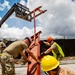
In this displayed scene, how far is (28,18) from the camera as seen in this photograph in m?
11.3

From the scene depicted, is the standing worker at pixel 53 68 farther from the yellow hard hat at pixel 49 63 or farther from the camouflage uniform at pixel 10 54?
the camouflage uniform at pixel 10 54

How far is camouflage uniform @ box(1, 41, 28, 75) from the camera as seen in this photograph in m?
7.56

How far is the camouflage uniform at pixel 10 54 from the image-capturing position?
7559 mm

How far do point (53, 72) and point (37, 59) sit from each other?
3.59 metres

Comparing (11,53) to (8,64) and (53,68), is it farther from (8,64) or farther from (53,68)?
(53,68)

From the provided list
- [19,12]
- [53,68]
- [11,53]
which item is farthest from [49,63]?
[19,12]

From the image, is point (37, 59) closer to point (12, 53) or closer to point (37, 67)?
point (37, 67)

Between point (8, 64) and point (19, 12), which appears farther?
point (19, 12)

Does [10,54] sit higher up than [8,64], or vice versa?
[10,54]

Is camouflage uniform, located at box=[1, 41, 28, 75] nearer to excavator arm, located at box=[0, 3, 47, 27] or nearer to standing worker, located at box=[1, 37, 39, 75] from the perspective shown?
standing worker, located at box=[1, 37, 39, 75]

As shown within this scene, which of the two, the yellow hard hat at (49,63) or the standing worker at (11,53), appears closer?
the yellow hard hat at (49,63)

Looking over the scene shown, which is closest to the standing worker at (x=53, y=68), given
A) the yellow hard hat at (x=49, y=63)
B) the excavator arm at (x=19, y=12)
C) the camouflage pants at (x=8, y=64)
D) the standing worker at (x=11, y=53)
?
the yellow hard hat at (x=49, y=63)

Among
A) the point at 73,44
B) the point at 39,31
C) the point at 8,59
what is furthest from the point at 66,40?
the point at 8,59

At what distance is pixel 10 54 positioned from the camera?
782 cm
